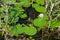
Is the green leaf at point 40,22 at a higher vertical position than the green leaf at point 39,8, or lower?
lower

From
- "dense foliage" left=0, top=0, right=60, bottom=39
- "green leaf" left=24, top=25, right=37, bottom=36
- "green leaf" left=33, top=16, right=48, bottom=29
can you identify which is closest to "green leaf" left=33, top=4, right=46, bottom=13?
"dense foliage" left=0, top=0, right=60, bottom=39

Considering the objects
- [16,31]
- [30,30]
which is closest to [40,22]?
[30,30]

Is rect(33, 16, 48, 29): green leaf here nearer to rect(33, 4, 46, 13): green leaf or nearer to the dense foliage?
the dense foliage

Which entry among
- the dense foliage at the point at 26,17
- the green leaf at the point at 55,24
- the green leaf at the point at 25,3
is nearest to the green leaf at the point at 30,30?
the dense foliage at the point at 26,17

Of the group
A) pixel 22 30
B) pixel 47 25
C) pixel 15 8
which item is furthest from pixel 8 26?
pixel 47 25

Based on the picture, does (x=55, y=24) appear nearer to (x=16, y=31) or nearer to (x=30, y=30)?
(x=30, y=30)

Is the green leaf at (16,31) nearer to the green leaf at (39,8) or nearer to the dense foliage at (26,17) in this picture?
the dense foliage at (26,17)

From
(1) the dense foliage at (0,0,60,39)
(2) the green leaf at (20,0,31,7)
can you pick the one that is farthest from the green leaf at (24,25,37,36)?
(2) the green leaf at (20,0,31,7)

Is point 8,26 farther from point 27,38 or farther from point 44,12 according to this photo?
point 44,12

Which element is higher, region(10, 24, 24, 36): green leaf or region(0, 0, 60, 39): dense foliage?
region(0, 0, 60, 39): dense foliage

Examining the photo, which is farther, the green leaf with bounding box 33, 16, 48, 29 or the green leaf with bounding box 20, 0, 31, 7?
the green leaf with bounding box 20, 0, 31, 7

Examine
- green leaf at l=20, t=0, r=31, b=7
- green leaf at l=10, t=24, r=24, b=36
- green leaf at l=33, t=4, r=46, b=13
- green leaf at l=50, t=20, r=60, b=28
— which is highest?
green leaf at l=20, t=0, r=31, b=7
